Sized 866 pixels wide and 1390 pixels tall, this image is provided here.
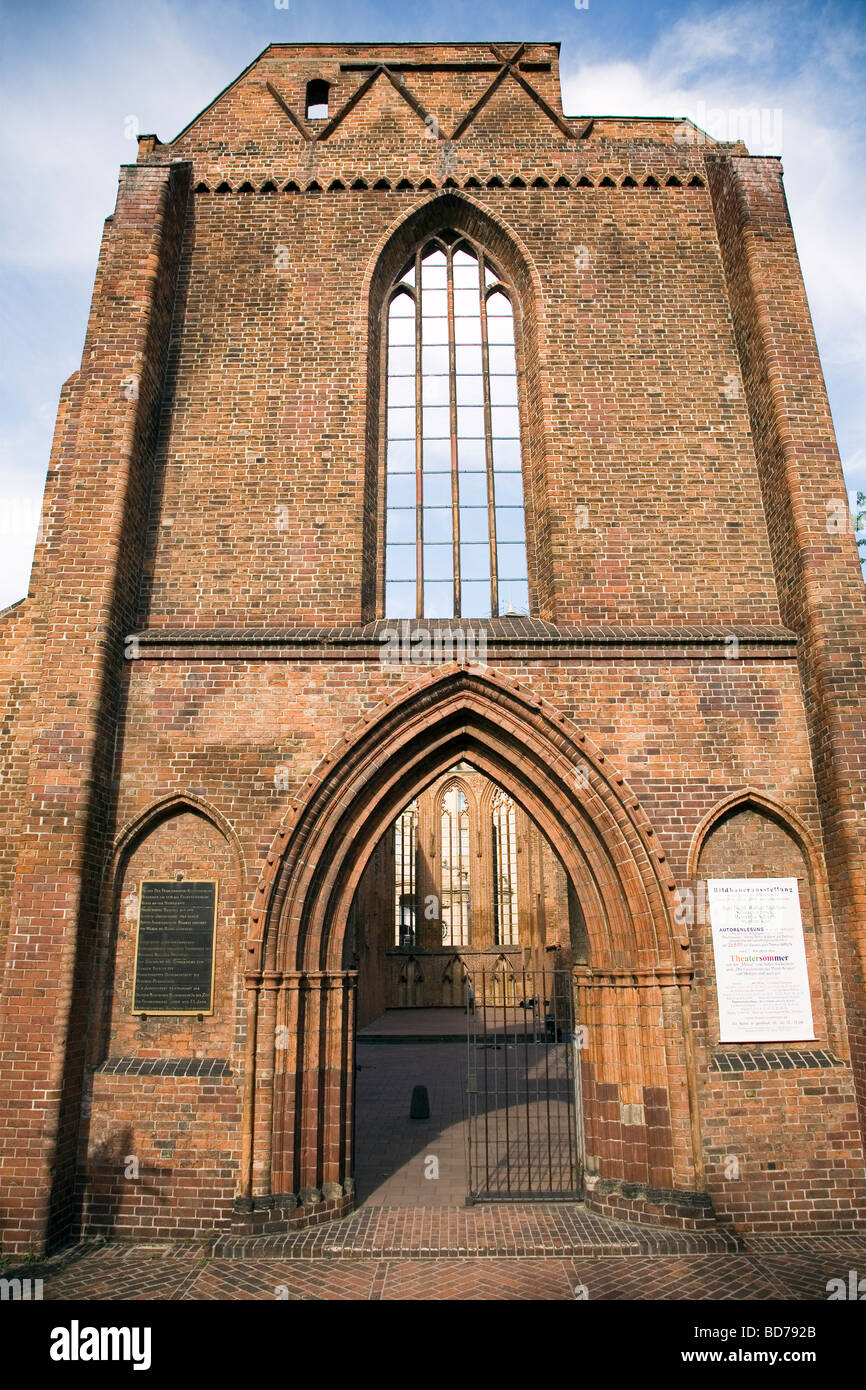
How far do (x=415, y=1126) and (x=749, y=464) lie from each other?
9232mm

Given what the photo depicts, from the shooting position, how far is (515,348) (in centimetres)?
1016

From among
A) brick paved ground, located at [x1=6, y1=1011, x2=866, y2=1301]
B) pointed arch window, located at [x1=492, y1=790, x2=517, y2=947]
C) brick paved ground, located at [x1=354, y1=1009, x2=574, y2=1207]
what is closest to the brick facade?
brick paved ground, located at [x1=6, y1=1011, x2=866, y2=1301]

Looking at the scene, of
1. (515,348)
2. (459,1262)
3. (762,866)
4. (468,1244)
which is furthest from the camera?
(515,348)

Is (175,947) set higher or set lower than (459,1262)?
higher

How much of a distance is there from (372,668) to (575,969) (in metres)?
3.54

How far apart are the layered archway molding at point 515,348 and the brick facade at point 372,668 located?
64 millimetres

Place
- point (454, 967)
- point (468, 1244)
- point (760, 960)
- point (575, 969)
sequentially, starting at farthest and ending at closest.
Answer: point (454, 967), point (575, 969), point (760, 960), point (468, 1244)

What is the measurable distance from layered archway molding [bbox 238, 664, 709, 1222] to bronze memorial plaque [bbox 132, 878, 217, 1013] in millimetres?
467

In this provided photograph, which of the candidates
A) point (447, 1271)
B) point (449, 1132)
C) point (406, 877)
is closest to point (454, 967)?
point (406, 877)

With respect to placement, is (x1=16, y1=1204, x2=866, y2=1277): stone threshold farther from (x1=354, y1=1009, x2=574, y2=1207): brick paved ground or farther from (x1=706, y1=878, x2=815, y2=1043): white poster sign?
(x1=706, y1=878, x2=815, y2=1043): white poster sign

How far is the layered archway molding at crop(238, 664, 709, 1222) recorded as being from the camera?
22.9 feet

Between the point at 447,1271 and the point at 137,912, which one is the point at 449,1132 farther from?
the point at 137,912

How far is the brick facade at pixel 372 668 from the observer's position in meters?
6.96
